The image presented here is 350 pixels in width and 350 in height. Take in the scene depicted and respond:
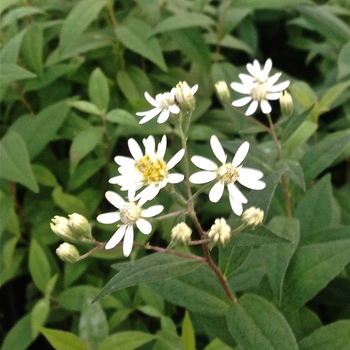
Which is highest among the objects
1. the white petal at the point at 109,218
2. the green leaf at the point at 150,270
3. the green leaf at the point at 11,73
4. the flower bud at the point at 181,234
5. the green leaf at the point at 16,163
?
the green leaf at the point at 11,73

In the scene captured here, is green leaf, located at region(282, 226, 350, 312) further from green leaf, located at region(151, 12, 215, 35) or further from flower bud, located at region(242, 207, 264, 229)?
green leaf, located at region(151, 12, 215, 35)

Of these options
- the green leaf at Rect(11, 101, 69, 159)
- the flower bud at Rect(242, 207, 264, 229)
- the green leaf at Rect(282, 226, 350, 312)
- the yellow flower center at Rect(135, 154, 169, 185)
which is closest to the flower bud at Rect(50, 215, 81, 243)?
the yellow flower center at Rect(135, 154, 169, 185)

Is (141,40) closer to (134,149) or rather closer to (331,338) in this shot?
(134,149)

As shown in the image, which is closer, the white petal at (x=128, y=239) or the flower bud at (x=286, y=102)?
the white petal at (x=128, y=239)

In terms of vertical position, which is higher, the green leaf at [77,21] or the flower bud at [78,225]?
the green leaf at [77,21]

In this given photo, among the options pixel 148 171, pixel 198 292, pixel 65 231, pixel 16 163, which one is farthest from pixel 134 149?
pixel 16 163

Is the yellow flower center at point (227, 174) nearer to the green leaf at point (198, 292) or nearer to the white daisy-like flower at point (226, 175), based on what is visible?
the white daisy-like flower at point (226, 175)

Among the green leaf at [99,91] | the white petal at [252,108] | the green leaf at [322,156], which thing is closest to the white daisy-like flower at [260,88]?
the white petal at [252,108]

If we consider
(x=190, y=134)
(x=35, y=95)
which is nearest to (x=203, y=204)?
(x=190, y=134)
